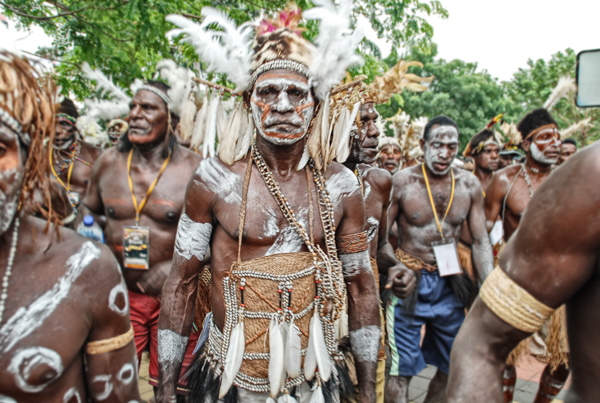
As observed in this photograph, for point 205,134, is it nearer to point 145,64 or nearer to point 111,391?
point 111,391

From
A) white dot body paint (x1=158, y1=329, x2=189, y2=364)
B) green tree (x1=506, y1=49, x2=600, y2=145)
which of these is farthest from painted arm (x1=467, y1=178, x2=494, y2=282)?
green tree (x1=506, y1=49, x2=600, y2=145)

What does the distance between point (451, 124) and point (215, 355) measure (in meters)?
3.37

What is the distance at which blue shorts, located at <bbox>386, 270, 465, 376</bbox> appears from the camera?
4.08 m

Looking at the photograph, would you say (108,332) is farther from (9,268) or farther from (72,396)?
(9,268)

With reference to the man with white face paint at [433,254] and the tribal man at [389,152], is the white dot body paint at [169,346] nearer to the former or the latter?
the man with white face paint at [433,254]

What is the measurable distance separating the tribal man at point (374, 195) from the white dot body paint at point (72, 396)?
2.43 metres

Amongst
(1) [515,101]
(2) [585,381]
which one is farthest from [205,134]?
(1) [515,101]

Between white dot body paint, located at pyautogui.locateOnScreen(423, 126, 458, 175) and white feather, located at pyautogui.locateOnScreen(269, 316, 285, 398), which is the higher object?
white dot body paint, located at pyautogui.locateOnScreen(423, 126, 458, 175)

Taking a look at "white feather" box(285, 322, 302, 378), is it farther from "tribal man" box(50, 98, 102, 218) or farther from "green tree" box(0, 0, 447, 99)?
"tribal man" box(50, 98, 102, 218)

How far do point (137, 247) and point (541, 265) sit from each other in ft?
9.89

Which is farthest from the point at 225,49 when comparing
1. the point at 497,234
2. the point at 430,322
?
the point at 497,234

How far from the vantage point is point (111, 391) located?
5.10 feet

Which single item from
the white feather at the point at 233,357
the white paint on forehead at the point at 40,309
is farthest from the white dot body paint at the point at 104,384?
the white feather at the point at 233,357

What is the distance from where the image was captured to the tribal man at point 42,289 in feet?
4.39
